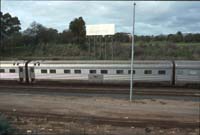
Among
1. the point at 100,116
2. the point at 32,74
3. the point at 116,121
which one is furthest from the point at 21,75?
the point at 116,121

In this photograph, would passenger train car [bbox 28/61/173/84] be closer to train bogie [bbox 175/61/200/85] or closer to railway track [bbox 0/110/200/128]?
train bogie [bbox 175/61/200/85]

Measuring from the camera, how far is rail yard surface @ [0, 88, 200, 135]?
14745 mm

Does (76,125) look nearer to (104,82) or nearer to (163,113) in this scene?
(163,113)

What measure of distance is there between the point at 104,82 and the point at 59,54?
3806 cm

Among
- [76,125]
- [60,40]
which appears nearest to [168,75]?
[76,125]

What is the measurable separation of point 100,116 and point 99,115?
0.29 meters

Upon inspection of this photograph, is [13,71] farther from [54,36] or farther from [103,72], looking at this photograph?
[54,36]

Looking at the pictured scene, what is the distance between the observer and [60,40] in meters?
87.5

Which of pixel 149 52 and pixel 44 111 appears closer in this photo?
pixel 44 111

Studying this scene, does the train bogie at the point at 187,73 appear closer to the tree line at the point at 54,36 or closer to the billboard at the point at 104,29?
the billboard at the point at 104,29

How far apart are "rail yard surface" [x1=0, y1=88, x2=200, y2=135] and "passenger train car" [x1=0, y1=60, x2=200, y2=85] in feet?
26.9

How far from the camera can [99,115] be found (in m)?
18.0

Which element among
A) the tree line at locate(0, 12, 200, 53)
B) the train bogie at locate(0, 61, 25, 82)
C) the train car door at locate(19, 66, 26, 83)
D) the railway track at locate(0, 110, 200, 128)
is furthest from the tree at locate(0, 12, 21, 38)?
the railway track at locate(0, 110, 200, 128)

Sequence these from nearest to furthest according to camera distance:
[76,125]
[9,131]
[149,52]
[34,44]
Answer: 1. [9,131]
2. [76,125]
3. [149,52]
4. [34,44]
